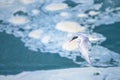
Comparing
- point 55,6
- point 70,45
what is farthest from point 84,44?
point 55,6

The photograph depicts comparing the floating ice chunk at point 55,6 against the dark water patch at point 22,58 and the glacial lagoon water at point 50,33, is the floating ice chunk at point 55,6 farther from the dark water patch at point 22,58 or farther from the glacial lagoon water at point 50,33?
the dark water patch at point 22,58

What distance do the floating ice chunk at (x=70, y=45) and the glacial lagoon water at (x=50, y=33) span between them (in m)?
0.02

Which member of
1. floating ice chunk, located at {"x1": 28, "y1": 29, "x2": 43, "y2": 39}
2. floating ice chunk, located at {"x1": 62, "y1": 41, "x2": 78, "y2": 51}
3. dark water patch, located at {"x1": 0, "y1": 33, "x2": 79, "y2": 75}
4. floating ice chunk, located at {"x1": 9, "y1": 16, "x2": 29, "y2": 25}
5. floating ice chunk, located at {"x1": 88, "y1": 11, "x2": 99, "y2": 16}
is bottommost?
dark water patch, located at {"x1": 0, "y1": 33, "x2": 79, "y2": 75}

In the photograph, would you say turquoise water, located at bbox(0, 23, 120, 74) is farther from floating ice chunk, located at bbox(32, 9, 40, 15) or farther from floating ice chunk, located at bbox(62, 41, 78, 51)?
floating ice chunk, located at bbox(32, 9, 40, 15)

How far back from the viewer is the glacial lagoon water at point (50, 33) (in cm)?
207

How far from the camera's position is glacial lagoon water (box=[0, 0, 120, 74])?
81.5 inches

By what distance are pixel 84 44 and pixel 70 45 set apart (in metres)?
0.10

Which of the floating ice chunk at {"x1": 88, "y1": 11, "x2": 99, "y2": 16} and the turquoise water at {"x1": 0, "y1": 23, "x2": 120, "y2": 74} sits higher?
the floating ice chunk at {"x1": 88, "y1": 11, "x2": 99, "y2": 16}

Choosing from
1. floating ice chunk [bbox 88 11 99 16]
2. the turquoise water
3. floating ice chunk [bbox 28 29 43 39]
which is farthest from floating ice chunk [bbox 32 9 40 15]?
floating ice chunk [bbox 88 11 99 16]


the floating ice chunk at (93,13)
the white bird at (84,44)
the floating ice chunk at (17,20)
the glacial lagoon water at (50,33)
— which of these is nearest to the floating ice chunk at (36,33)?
the glacial lagoon water at (50,33)

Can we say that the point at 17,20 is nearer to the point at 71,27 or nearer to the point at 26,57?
the point at 26,57

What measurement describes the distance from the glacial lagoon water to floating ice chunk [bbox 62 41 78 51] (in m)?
0.02

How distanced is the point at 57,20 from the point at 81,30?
193mm

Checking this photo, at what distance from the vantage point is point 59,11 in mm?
2082
